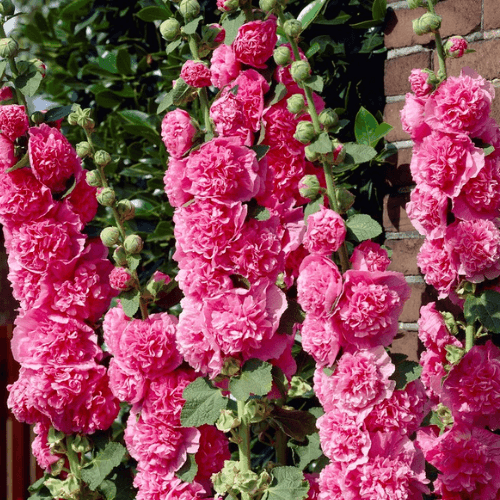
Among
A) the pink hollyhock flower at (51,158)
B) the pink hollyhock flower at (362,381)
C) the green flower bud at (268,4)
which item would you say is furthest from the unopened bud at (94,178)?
the pink hollyhock flower at (362,381)

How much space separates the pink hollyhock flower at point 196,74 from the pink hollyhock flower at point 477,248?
48cm

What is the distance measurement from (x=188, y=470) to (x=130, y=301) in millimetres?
309

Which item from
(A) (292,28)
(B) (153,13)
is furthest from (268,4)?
(B) (153,13)

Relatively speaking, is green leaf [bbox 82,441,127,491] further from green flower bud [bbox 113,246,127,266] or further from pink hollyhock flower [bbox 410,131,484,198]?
pink hollyhock flower [bbox 410,131,484,198]

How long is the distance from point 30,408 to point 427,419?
77 centimetres

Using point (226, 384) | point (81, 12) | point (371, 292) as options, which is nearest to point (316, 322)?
point (371, 292)

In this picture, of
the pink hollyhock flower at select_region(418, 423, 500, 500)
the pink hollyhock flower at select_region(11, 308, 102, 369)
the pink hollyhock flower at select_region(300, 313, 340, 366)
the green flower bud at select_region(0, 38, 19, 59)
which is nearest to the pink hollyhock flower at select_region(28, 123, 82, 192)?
the green flower bud at select_region(0, 38, 19, 59)

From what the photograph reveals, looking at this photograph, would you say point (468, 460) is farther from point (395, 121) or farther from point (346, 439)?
point (395, 121)

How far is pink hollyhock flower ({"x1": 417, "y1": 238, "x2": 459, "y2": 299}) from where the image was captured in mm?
1225

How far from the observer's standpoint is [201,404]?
45.8 inches

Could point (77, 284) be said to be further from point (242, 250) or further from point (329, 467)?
point (329, 467)

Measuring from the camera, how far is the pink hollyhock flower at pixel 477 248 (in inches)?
46.4

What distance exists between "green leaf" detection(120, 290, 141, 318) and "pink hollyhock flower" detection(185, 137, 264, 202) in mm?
265

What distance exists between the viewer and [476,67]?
61.8 inches
